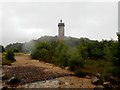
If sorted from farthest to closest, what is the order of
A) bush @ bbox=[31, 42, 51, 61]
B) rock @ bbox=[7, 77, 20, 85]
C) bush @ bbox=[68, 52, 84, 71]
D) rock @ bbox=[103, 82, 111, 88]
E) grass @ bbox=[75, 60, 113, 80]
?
bush @ bbox=[31, 42, 51, 61], bush @ bbox=[68, 52, 84, 71], grass @ bbox=[75, 60, 113, 80], rock @ bbox=[7, 77, 20, 85], rock @ bbox=[103, 82, 111, 88]

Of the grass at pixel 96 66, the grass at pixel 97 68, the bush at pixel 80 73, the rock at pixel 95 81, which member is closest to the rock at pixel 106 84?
the rock at pixel 95 81

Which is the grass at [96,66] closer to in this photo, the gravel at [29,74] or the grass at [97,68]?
the grass at [97,68]

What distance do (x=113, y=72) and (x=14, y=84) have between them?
7.09 metres

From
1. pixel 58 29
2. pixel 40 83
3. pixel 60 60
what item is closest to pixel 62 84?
pixel 40 83

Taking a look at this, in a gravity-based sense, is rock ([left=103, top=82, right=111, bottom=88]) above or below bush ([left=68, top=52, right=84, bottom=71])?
below

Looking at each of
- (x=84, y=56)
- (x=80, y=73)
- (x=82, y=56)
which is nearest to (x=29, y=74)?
(x=80, y=73)

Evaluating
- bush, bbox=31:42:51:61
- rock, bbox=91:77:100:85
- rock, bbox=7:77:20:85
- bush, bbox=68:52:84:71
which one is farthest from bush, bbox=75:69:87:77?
bush, bbox=31:42:51:61

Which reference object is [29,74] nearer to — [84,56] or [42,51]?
[84,56]

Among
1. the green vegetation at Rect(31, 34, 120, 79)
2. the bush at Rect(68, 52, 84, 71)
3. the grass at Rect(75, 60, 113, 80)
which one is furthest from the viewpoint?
the bush at Rect(68, 52, 84, 71)

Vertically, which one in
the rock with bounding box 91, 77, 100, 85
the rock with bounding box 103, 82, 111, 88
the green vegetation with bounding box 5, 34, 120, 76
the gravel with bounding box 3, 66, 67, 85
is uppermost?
the green vegetation with bounding box 5, 34, 120, 76

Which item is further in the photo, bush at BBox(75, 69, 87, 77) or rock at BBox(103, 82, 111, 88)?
bush at BBox(75, 69, 87, 77)

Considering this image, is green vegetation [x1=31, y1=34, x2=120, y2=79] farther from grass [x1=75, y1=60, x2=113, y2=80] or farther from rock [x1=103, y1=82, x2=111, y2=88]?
rock [x1=103, y1=82, x2=111, y2=88]

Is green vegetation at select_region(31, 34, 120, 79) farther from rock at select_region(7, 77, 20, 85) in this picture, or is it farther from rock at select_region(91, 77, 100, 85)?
rock at select_region(7, 77, 20, 85)

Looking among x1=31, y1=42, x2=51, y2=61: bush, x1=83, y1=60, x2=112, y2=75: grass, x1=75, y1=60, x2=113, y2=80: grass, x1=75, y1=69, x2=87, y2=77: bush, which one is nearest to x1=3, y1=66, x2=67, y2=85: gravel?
x1=75, y1=69, x2=87, y2=77: bush
